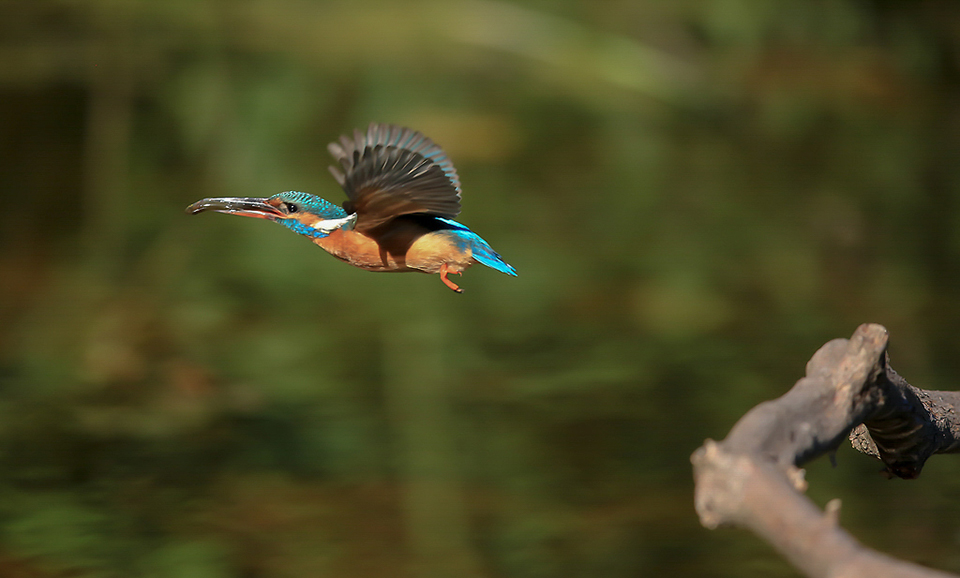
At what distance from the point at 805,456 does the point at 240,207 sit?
0.36 metres

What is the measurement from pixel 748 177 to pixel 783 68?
2.80 feet

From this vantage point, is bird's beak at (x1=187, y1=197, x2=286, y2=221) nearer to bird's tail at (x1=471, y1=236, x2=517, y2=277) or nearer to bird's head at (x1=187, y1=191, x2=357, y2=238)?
bird's head at (x1=187, y1=191, x2=357, y2=238)

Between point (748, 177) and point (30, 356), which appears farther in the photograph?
point (748, 177)

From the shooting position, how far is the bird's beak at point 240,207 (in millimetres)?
542

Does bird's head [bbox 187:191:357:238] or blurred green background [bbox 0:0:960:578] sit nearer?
bird's head [bbox 187:191:357:238]

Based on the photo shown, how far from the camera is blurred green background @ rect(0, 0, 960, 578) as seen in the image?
2.04 metres

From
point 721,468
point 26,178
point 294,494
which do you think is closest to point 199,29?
point 26,178

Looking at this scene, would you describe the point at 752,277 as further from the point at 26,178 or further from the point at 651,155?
the point at 26,178

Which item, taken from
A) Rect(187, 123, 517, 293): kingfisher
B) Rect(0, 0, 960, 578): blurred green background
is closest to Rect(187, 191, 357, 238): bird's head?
Rect(187, 123, 517, 293): kingfisher

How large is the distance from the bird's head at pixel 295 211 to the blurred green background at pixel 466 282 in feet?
4.78

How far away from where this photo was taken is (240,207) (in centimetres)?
57

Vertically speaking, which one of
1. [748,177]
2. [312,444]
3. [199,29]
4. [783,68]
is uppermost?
[199,29]

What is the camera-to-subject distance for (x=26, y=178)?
126 inches

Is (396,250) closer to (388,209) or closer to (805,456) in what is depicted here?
(388,209)
